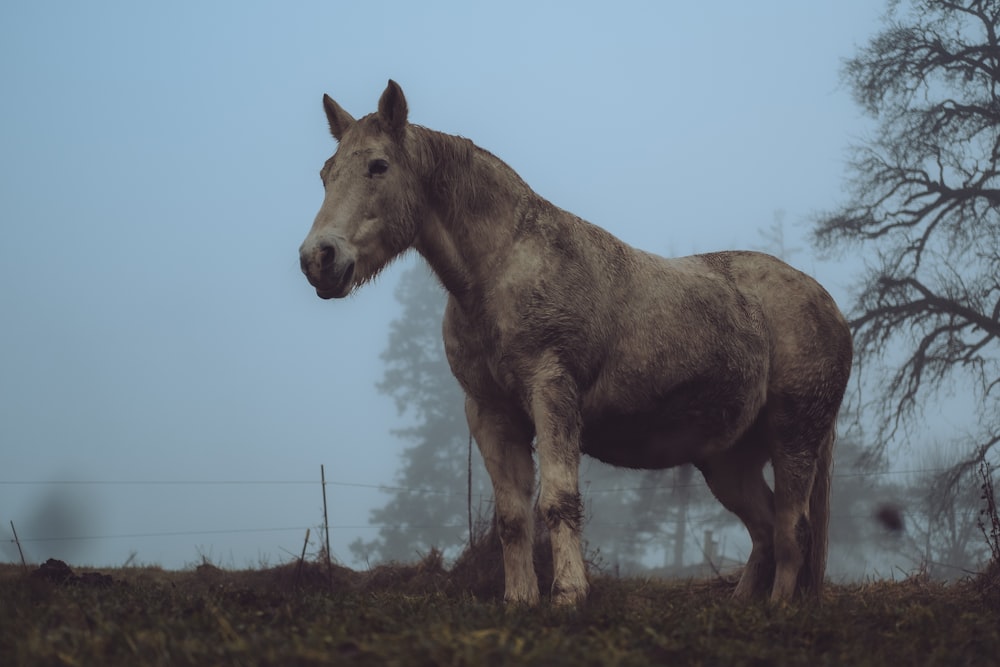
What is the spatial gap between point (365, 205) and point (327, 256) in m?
0.42

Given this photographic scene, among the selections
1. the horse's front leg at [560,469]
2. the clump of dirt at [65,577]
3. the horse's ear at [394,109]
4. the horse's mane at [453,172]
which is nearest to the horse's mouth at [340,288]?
the horse's mane at [453,172]

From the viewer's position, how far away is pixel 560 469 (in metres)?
5.65

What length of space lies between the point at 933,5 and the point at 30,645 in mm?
22585

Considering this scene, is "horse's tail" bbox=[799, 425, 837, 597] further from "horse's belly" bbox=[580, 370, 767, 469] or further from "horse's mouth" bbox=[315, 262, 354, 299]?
"horse's mouth" bbox=[315, 262, 354, 299]

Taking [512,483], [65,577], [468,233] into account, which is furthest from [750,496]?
[65,577]

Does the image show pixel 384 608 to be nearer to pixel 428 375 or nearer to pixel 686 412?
pixel 686 412

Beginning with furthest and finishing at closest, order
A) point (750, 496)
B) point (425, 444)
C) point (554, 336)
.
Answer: point (425, 444) → point (750, 496) → point (554, 336)

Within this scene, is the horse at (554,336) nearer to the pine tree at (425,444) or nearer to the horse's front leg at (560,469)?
the horse's front leg at (560,469)

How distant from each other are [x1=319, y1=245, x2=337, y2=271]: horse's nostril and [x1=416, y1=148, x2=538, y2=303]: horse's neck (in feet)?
2.28

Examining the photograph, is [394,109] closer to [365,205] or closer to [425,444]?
[365,205]

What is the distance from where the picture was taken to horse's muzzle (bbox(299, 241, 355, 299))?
5.57m

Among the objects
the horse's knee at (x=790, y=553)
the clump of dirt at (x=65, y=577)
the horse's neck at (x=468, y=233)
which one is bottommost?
the clump of dirt at (x=65, y=577)

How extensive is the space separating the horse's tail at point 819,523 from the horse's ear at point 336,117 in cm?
411

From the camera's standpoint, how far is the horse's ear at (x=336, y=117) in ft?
20.6
